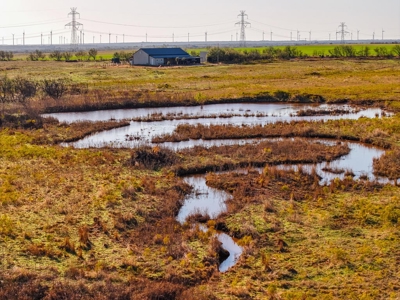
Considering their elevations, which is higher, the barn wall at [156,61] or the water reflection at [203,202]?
the barn wall at [156,61]

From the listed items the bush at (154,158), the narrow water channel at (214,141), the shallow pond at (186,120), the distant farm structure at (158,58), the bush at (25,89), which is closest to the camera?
the narrow water channel at (214,141)

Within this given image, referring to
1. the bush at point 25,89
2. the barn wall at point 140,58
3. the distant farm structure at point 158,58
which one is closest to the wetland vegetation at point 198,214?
the bush at point 25,89

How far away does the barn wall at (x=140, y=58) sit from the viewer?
97.6 metres

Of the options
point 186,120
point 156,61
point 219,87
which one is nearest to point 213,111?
point 186,120

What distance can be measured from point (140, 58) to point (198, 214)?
275 ft

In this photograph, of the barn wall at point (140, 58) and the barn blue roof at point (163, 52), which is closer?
the barn wall at point (140, 58)

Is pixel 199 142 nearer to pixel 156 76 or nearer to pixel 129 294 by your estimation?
pixel 129 294

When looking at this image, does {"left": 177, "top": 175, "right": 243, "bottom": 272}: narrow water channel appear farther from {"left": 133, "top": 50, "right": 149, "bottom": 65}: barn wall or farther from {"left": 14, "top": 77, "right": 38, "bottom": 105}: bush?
{"left": 133, "top": 50, "right": 149, "bottom": 65}: barn wall

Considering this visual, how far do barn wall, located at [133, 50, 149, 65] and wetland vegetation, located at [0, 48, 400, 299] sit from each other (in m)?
62.2

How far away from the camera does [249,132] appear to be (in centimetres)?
3284

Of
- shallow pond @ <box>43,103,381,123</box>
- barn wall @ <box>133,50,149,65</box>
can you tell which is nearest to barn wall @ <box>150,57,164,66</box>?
barn wall @ <box>133,50,149,65</box>

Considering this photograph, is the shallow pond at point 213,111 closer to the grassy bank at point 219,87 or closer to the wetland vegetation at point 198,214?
the grassy bank at point 219,87

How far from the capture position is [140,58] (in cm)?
9869

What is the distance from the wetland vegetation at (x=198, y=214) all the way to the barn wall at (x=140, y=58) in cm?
6220
